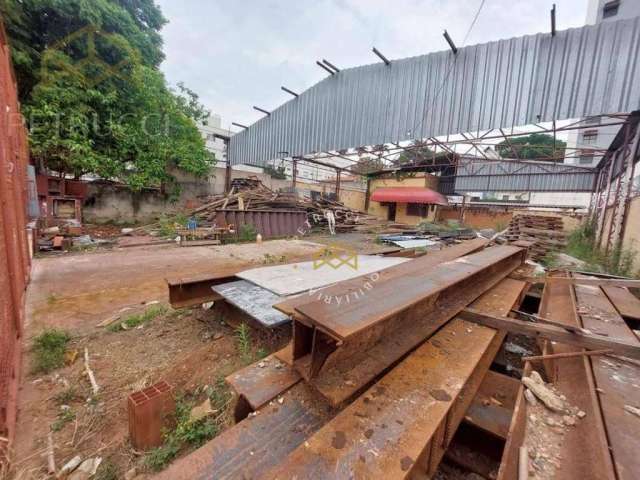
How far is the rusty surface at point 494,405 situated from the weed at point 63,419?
255 centimetres

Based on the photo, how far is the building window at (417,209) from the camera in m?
16.4

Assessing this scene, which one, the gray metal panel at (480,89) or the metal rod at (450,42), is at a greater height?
the metal rod at (450,42)

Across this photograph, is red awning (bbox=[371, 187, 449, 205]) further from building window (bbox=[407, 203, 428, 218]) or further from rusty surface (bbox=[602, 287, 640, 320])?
rusty surface (bbox=[602, 287, 640, 320])

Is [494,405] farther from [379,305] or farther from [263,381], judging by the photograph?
[263,381]

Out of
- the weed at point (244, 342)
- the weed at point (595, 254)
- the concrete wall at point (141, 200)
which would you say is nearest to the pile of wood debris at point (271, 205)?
the concrete wall at point (141, 200)

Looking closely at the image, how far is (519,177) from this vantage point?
1526 cm

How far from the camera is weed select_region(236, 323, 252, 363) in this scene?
2254mm

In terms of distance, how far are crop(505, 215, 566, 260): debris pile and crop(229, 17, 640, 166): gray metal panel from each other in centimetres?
346

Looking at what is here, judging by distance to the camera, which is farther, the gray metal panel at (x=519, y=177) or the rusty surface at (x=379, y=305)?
the gray metal panel at (x=519, y=177)

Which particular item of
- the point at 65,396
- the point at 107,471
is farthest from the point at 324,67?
the point at 107,471

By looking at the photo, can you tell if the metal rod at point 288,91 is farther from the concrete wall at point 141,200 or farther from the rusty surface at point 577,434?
the rusty surface at point 577,434

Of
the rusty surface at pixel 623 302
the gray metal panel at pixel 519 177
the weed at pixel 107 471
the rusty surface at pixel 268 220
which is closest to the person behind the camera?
the weed at pixel 107 471

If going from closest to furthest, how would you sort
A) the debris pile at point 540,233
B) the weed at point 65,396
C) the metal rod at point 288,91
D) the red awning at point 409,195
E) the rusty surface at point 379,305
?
the rusty surface at point 379,305 → the weed at point 65,396 → the debris pile at point 540,233 → the metal rod at point 288,91 → the red awning at point 409,195

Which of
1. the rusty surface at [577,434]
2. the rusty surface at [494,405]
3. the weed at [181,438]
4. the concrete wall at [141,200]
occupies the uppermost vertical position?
the concrete wall at [141,200]
